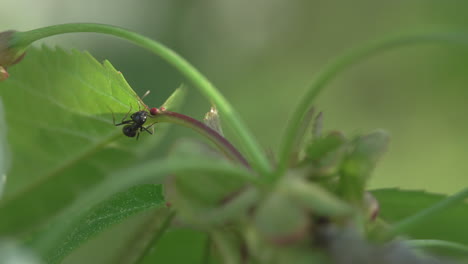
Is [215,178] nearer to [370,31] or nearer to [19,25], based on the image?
[19,25]

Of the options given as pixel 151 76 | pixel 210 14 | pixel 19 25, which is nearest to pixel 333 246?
pixel 19 25

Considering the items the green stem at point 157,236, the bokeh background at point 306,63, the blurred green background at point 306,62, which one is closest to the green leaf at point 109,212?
the green stem at point 157,236

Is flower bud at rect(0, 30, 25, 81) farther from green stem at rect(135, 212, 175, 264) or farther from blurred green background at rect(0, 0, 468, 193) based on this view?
blurred green background at rect(0, 0, 468, 193)

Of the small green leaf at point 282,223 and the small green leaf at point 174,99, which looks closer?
the small green leaf at point 282,223

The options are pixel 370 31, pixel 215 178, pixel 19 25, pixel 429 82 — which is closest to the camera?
pixel 215 178

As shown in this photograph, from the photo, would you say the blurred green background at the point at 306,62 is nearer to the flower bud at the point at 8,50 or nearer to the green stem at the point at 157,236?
the green stem at the point at 157,236

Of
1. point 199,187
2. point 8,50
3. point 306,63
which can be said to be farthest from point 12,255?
point 306,63
